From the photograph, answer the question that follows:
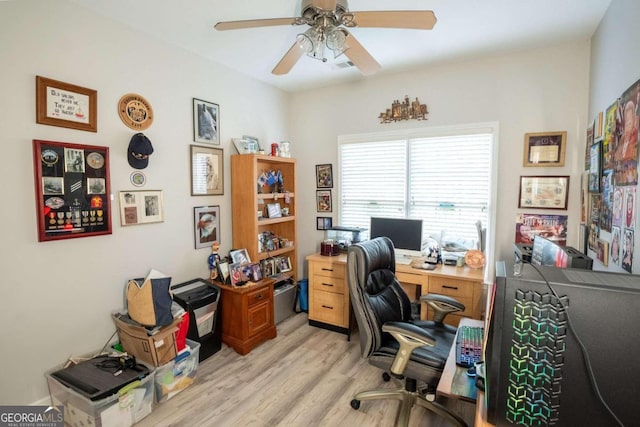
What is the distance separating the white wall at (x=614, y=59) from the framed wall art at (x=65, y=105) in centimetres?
318

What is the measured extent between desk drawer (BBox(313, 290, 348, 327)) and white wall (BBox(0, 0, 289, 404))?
1207 mm

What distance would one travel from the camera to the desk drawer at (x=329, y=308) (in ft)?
10.3

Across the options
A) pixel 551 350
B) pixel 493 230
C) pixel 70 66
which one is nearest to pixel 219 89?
pixel 70 66

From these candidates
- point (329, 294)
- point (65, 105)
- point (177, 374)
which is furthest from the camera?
point (329, 294)

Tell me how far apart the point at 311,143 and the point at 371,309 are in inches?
98.2

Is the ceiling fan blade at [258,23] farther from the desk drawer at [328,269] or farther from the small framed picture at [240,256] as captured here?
the desk drawer at [328,269]

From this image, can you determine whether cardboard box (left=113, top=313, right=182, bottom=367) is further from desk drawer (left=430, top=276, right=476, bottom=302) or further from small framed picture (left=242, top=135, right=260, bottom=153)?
desk drawer (left=430, top=276, right=476, bottom=302)

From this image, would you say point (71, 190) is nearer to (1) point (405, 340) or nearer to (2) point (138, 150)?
(2) point (138, 150)

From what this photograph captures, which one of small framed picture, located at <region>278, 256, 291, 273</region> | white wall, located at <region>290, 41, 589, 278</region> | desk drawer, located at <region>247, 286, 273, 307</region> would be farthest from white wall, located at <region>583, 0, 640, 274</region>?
small framed picture, located at <region>278, 256, 291, 273</region>

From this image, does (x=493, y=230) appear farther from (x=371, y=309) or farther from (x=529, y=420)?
(x=529, y=420)

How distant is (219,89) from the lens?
305cm

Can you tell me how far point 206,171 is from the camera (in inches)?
116

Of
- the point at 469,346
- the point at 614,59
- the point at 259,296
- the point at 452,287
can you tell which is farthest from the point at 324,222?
the point at 614,59

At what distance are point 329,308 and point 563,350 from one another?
2.58 meters
